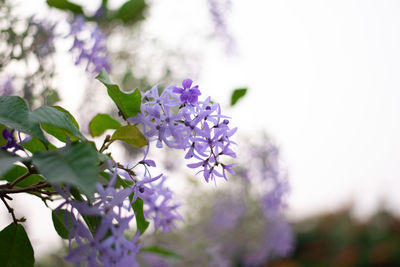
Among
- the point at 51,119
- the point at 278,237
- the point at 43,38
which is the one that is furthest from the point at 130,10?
the point at 278,237

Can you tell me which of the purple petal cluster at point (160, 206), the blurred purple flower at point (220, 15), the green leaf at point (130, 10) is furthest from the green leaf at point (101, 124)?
the blurred purple flower at point (220, 15)

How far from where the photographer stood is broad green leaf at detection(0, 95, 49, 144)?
435 mm

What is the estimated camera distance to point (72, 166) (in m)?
0.37

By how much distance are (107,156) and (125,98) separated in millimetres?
102

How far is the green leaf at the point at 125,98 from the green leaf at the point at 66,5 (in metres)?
0.62

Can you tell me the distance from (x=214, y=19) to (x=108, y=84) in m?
1.45

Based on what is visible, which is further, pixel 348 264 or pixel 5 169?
pixel 348 264

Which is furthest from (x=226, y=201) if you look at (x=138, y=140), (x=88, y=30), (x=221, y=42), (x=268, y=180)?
(x=138, y=140)

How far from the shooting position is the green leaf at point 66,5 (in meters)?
1.05

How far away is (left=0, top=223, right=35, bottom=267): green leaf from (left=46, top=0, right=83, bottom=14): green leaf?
685mm

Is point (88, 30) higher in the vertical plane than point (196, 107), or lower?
higher

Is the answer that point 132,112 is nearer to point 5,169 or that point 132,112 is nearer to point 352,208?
point 5,169

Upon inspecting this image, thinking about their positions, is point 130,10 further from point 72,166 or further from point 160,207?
point 72,166

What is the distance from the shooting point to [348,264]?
15.7 ft
